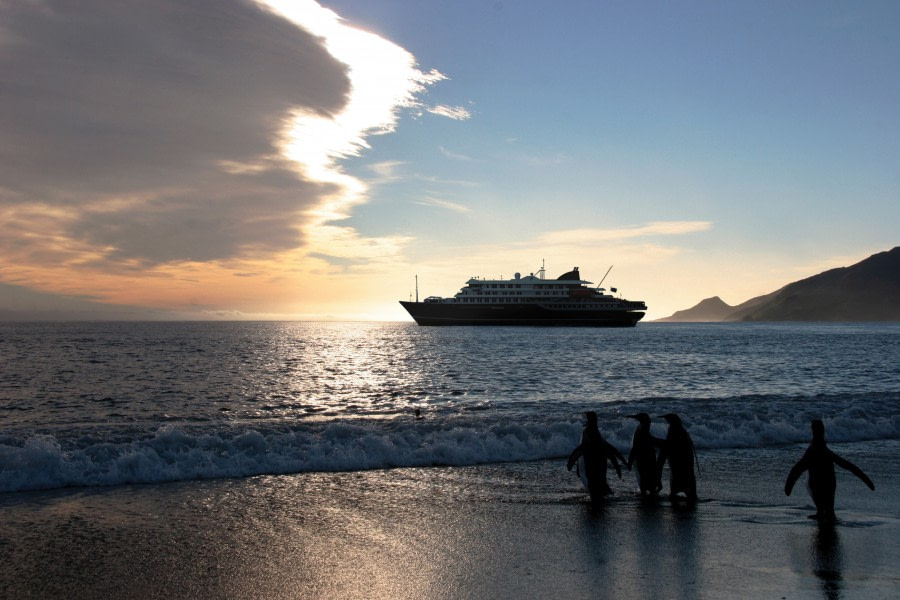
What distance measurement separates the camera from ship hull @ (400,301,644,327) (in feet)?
426

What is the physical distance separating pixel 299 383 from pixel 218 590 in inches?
1035

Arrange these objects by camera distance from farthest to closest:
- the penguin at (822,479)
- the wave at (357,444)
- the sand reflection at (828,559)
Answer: the wave at (357,444) → the penguin at (822,479) → the sand reflection at (828,559)

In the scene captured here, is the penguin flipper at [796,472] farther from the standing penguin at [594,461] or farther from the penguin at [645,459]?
the standing penguin at [594,461]

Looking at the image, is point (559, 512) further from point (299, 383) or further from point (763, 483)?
point (299, 383)

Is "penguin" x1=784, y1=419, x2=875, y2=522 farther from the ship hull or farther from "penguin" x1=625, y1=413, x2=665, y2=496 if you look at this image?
the ship hull

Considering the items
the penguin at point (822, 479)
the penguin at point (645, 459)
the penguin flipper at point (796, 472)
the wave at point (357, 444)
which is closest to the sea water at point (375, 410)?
the wave at point (357, 444)

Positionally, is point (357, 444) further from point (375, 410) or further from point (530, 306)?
point (530, 306)

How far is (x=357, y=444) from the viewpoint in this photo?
1227 centimetres

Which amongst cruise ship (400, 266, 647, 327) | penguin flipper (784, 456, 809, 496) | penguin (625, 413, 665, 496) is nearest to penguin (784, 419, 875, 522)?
penguin flipper (784, 456, 809, 496)

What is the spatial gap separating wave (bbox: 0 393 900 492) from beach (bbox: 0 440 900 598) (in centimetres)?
69

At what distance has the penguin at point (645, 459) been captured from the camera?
882 cm

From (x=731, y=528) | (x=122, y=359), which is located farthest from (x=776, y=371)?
(x=122, y=359)

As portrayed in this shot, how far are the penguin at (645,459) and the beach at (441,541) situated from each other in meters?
0.27

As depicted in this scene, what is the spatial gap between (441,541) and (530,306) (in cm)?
12374
